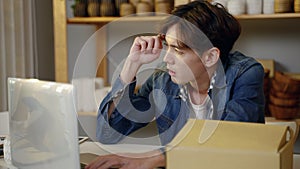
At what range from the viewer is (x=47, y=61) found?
331 cm

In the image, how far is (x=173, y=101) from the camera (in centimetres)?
165

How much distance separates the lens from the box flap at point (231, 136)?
0.91 m

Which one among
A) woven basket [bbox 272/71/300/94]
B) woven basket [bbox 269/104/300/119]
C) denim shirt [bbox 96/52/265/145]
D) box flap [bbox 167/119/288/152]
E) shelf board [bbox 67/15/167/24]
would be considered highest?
shelf board [bbox 67/15/167/24]

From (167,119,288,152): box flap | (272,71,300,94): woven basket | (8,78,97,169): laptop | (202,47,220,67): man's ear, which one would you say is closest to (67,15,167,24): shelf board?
(272,71,300,94): woven basket

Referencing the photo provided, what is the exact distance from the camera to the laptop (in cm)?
102

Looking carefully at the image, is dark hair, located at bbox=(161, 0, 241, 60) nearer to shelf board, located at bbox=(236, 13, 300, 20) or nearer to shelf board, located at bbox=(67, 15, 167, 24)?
shelf board, located at bbox=(236, 13, 300, 20)

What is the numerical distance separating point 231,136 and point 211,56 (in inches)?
24.1

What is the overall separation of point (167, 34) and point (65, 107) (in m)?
0.58

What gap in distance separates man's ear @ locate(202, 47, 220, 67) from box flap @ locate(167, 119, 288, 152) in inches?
19.7

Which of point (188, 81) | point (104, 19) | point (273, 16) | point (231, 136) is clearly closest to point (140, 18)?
point (104, 19)

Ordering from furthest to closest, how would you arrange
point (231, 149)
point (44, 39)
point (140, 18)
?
point (44, 39) → point (140, 18) → point (231, 149)

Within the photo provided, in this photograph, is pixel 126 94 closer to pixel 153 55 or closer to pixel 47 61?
pixel 153 55

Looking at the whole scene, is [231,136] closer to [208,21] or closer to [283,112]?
[208,21]

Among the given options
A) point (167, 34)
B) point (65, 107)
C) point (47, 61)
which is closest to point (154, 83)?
point (167, 34)
